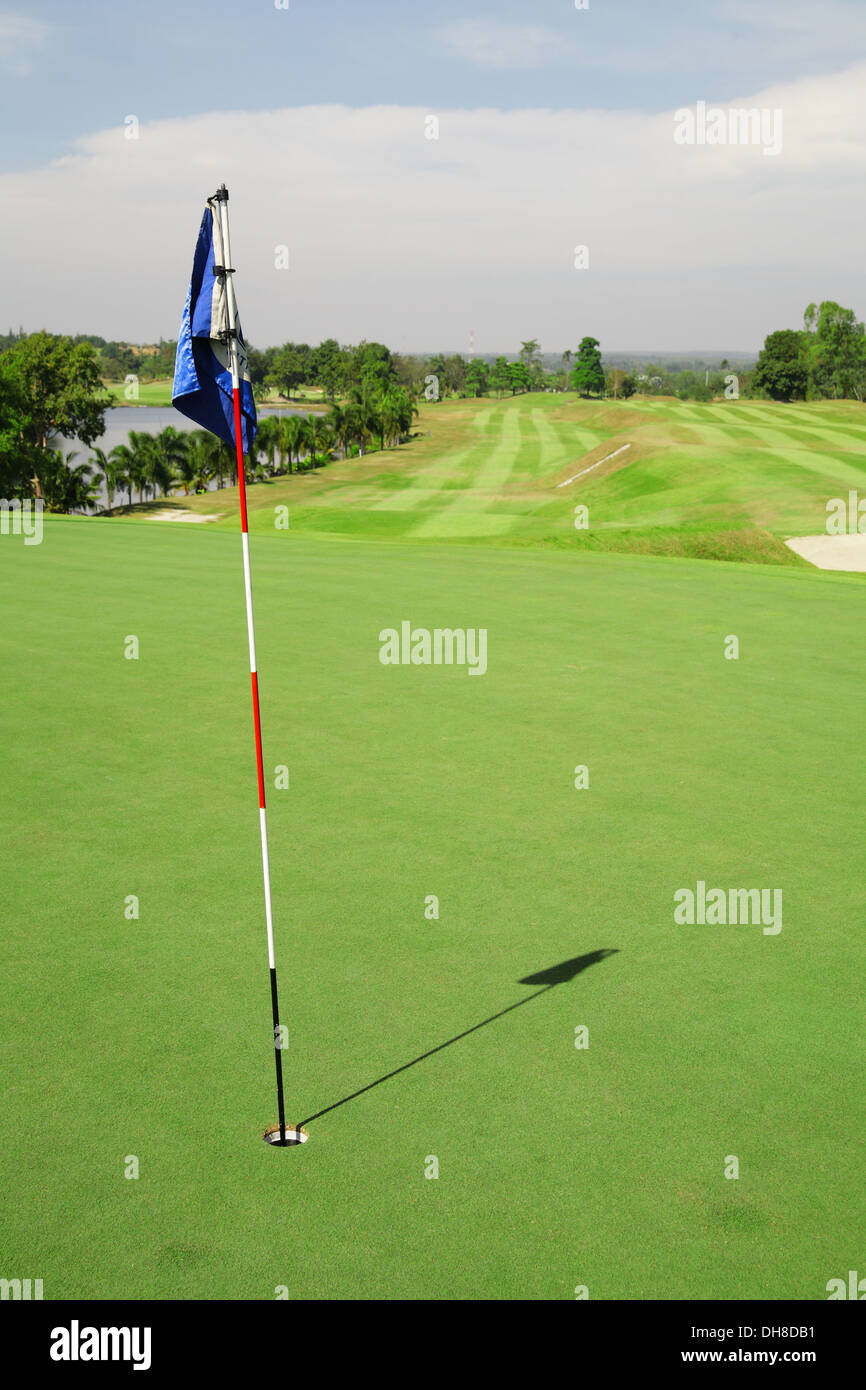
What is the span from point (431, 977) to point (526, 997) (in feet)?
1.82

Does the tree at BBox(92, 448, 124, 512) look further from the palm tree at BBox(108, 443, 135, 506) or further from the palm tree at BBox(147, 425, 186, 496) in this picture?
the palm tree at BBox(147, 425, 186, 496)

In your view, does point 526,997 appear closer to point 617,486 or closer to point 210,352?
point 210,352

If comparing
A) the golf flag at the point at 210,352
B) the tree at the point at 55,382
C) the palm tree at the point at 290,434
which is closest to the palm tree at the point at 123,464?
the tree at the point at 55,382

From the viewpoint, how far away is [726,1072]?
527 centimetres

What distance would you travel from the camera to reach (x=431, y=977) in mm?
6094

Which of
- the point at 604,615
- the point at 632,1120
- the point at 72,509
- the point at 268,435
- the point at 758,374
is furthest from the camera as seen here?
the point at 758,374

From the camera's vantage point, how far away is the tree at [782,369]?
114562 millimetres

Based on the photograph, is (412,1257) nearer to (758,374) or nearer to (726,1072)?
(726,1072)

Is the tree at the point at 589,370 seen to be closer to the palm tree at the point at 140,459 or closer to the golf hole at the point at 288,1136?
the palm tree at the point at 140,459

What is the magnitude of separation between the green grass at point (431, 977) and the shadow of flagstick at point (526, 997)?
46 mm

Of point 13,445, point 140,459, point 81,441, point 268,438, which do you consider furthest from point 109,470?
point 13,445

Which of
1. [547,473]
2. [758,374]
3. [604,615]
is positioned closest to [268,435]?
[547,473]

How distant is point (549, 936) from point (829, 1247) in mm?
2626

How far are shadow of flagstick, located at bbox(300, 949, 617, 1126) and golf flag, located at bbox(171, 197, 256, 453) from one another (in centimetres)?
319
